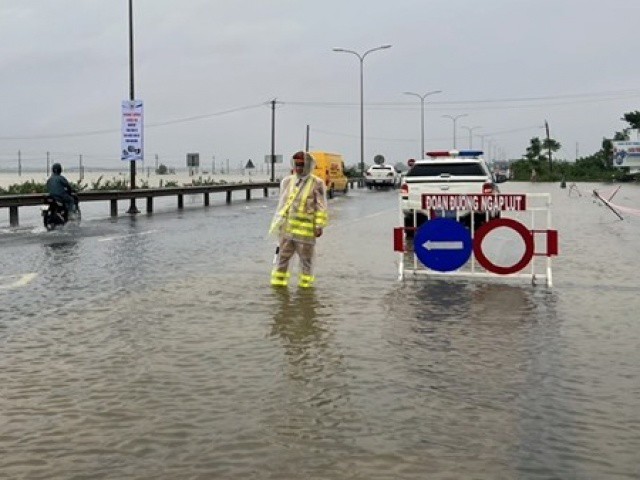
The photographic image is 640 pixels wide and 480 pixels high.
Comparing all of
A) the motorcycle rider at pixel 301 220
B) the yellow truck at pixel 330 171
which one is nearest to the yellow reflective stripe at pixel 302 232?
the motorcycle rider at pixel 301 220

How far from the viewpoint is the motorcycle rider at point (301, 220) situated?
11047mm

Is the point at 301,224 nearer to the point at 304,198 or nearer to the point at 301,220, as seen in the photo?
the point at 301,220

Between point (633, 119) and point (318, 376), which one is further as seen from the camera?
point (633, 119)

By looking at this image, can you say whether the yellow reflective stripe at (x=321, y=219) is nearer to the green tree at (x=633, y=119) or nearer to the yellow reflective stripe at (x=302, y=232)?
the yellow reflective stripe at (x=302, y=232)

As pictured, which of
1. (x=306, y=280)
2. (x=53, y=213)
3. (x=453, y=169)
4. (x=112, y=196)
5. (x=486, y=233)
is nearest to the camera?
(x=306, y=280)

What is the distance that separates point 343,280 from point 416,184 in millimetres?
7608

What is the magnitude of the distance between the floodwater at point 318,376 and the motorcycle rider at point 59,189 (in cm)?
954

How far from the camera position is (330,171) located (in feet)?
150

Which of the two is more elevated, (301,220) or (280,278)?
(301,220)

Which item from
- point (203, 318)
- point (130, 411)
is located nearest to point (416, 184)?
point (203, 318)

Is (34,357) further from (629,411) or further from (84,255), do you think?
(84,255)

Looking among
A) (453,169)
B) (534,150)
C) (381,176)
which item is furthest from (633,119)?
(453,169)

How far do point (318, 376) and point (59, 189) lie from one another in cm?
1688

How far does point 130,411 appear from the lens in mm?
5535
